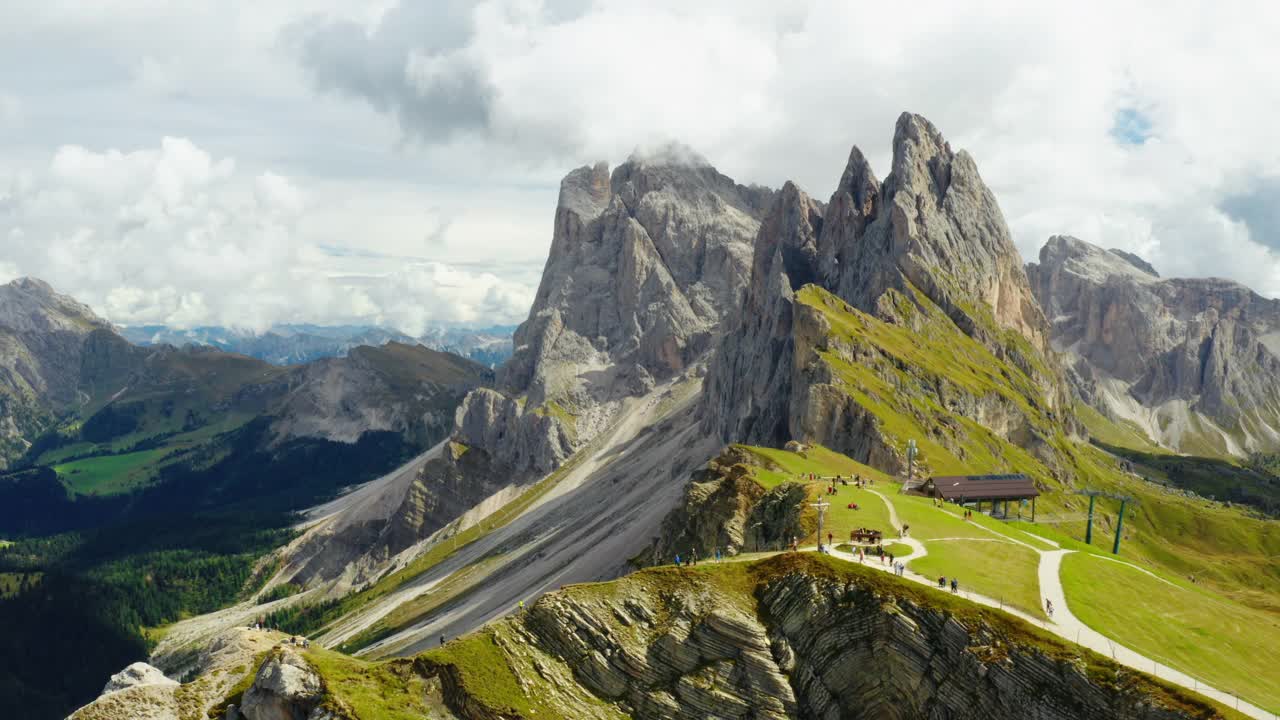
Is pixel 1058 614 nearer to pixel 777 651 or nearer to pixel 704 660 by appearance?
pixel 777 651

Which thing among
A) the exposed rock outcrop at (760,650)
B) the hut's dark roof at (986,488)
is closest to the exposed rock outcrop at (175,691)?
the exposed rock outcrop at (760,650)

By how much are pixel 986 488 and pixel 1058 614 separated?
1594 inches

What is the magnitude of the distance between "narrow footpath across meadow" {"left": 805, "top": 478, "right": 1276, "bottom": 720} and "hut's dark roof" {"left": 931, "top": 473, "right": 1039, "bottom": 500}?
54.4ft

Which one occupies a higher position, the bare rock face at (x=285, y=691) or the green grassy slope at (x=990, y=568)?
the green grassy slope at (x=990, y=568)

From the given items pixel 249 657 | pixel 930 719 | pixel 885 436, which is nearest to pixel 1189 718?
pixel 930 719

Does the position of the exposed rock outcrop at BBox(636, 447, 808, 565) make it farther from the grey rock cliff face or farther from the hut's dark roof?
the hut's dark roof

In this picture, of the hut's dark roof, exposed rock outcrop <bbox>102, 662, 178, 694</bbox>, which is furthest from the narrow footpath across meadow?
exposed rock outcrop <bbox>102, 662, 178, 694</bbox>

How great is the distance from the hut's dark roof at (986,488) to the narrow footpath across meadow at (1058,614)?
16577mm

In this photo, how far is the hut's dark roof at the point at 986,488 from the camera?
9056 centimetres

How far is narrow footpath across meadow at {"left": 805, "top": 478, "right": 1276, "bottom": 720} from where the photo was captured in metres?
44.2

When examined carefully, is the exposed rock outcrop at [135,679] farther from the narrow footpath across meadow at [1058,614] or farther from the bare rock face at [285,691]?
the narrow footpath across meadow at [1058,614]

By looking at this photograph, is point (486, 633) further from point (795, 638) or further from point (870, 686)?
point (870, 686)

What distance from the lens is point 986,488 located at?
91625mm

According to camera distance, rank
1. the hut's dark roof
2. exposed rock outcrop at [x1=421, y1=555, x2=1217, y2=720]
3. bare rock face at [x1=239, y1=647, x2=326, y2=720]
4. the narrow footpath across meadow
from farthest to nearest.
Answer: the hut's dark roof
bare rock face at [x1=239, y1=647, x2=326, y2=720]
exposed rock outcrop at [x1=421, y1=555, x2=1217, y2=720]
the narrow footpath across meadow
